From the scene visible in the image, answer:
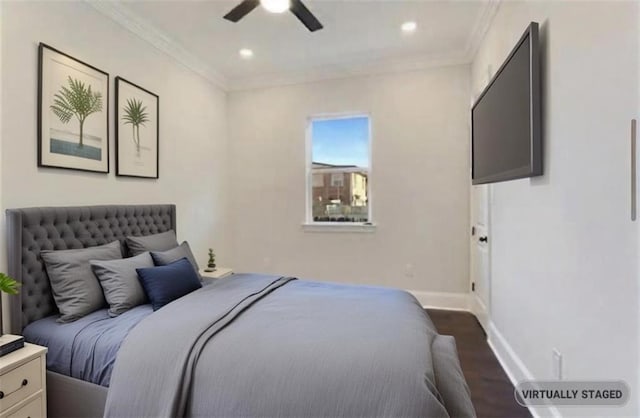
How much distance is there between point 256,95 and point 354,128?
1.41 metres

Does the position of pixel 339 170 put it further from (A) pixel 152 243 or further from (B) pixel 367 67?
(A) pixel 152 243

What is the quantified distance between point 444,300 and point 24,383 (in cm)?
365

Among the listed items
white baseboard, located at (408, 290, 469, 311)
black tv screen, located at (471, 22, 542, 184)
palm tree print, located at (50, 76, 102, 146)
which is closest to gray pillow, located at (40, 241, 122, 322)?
palm tree print, located at (50, 76, 102, 146)

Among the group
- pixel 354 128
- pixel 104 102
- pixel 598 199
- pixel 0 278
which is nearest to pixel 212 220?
pixel 104 102

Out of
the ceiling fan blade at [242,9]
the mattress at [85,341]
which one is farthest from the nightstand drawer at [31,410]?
the ceiling fan blade at [242,9]

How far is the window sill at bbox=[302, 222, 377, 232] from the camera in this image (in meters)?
4.02

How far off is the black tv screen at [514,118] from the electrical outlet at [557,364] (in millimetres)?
940

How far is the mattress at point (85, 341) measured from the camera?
164 cm

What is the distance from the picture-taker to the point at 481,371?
242 cm

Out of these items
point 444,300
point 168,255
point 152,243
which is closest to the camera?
point 168,255

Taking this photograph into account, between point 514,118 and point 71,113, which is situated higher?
point 71,113

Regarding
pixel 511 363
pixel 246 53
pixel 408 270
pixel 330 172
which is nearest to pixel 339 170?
pixel 330 172

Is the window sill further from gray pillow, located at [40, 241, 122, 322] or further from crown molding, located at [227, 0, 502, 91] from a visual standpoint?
gray pillow, located at [40, 241, 122, 322]

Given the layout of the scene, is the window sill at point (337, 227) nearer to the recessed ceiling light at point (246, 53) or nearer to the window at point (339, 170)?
the window at point (339, 170)
